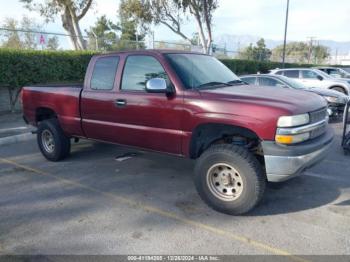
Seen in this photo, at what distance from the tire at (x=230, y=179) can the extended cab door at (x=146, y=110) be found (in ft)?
1.86

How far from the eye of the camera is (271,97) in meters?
3.86

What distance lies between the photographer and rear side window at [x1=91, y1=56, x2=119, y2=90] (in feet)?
16.5

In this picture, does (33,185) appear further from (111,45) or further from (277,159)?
(111,45)

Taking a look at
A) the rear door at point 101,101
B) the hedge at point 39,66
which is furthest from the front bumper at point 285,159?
the hedge at point 39,66

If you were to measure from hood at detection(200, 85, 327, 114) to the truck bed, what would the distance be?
247 centimetres

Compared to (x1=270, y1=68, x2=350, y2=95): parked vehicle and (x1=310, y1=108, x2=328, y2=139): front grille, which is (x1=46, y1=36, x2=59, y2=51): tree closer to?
(x1=270, y1=68, x2=350, y2=95): parked vehicle

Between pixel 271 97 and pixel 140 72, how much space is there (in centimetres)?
190

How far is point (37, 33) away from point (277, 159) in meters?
13.6

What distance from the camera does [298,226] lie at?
361 cm

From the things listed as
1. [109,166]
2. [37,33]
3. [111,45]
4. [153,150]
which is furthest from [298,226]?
[111,45]

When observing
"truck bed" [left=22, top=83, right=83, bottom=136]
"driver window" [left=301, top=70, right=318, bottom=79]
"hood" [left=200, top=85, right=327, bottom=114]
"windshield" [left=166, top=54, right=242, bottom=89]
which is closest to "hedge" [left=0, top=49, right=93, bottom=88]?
"truck bed" [left=22, top=83, right=83, bottom=136]

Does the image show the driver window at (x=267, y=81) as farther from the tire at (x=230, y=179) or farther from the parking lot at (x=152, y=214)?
the tire at (x=230, y=179)

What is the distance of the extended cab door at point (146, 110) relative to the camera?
4309mm

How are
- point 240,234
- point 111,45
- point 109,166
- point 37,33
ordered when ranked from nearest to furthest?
point 240,234 → point 109,166 → point 37,33 → point 111,45
